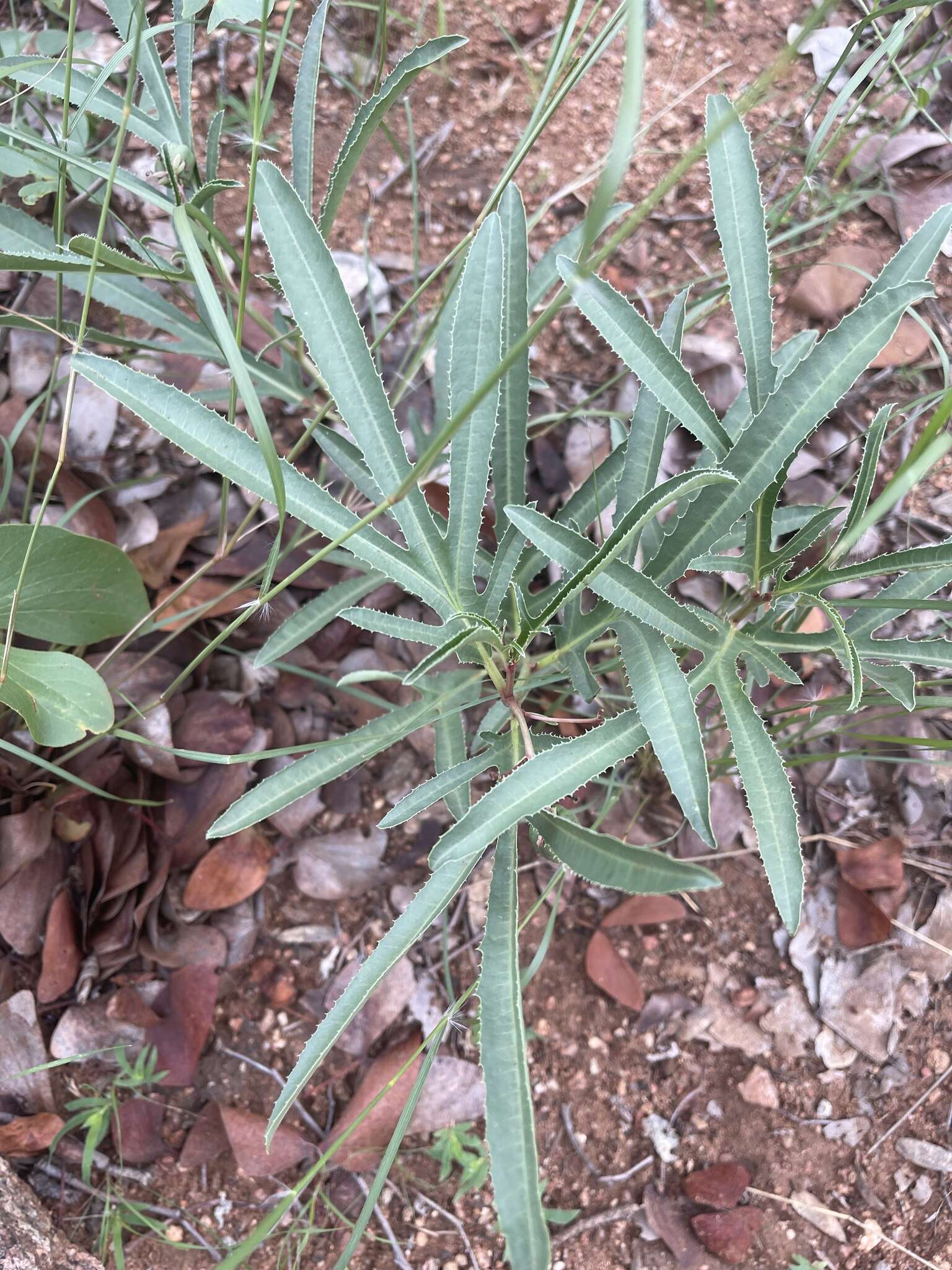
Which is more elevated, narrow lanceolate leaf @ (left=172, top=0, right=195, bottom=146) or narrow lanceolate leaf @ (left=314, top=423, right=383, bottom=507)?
narrow lanceolate leaf @ (left=172, top=0, right=195, bottom=146)

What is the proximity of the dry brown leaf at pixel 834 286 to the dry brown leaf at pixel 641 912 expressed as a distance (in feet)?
3.32

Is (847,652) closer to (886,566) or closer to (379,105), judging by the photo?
(886,566)

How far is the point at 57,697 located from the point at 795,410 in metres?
0.80

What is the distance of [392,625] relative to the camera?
3.08 ft

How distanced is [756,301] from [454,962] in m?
0.96

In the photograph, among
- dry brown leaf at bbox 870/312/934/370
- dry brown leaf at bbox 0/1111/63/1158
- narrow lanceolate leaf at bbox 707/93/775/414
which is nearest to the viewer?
narrow lanceolate leaf at bbox 707/93/775/414

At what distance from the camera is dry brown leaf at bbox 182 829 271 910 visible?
49.4 inches

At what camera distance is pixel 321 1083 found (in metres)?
1.22

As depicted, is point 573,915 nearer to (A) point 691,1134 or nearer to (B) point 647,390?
(A) point 691,1134

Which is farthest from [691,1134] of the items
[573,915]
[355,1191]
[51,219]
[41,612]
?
[51,219]

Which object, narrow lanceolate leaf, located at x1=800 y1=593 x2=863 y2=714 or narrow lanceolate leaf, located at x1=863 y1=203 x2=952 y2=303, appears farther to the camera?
narrow lanceolate leaf, located at x1=863 y1=203 x2=952 y2=303

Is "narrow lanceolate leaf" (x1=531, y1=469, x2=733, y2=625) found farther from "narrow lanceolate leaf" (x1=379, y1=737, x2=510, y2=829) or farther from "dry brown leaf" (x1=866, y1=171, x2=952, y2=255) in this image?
"dry brown leaf" (x1=866, y1=171, x2=952, y2=255)

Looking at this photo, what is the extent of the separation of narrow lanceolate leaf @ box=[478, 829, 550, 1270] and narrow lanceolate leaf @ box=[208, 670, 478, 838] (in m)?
0.17

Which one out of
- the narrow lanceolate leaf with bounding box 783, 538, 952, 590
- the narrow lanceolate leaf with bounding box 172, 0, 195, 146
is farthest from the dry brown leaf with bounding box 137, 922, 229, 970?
the narrow lanceolate leaf with bounding box 172, 0, 195, 146
